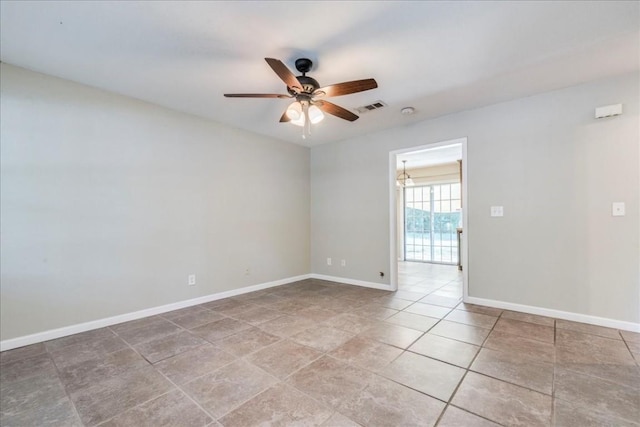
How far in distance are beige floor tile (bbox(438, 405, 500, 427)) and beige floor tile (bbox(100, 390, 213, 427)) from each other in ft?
4.18

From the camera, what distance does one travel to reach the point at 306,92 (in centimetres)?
245

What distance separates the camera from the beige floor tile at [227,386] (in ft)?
5.42

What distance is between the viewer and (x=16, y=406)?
1.65 metres

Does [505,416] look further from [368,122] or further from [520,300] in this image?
[368,122]

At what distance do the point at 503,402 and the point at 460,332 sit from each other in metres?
1.03

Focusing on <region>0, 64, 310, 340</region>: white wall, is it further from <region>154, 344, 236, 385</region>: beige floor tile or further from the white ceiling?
<region>154, 344, 236, 385</region>: beige floor tile

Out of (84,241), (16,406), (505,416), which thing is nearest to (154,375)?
(16,406)

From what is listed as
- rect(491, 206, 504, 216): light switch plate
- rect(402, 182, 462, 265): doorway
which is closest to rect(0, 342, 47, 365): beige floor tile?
rect(491, 206, 504, 216): light switch plate

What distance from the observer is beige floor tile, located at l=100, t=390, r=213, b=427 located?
1498 mm

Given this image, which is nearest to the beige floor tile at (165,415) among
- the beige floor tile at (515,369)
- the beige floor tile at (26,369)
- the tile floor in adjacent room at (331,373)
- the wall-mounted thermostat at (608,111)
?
the tile floor in adjacent room at (331,373)

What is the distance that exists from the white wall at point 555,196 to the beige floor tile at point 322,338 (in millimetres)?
1969

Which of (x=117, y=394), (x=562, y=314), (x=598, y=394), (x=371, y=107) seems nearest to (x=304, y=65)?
(x=371, y=107)

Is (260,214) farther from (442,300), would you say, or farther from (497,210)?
(497,210)

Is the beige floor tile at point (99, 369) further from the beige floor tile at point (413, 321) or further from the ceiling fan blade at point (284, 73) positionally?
the ceiling fan blade at point (284, 73)
